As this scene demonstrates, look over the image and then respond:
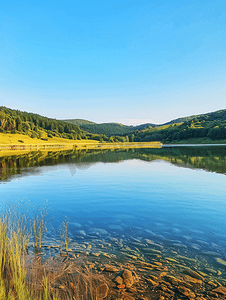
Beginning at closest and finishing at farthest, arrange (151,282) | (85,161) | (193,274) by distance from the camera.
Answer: (151,282), (193,274), (85,161)

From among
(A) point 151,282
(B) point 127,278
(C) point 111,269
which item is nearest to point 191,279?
(A) point 151,282

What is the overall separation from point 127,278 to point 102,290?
889 mm

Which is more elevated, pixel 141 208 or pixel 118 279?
pixel 118 279

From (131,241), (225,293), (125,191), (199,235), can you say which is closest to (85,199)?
(125,191)

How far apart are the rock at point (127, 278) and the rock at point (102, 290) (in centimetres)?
59

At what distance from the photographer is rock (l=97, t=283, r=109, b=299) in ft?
17.6

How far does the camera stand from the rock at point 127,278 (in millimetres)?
5852

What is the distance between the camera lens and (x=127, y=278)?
6.11 meters

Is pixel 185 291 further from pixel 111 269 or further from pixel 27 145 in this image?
pixel 27 145

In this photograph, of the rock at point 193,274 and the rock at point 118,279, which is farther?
the rock at point 193,274

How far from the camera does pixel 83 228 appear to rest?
10117mm

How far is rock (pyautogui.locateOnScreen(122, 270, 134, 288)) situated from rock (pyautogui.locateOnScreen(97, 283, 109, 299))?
23.3 inches

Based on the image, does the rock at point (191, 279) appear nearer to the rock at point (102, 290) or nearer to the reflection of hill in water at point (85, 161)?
the rock at point (102, 290)

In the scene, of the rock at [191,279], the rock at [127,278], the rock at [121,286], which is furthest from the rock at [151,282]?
the rock at [191,279]
